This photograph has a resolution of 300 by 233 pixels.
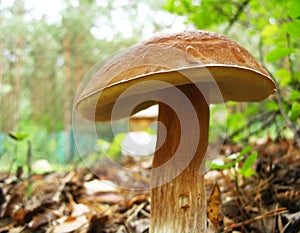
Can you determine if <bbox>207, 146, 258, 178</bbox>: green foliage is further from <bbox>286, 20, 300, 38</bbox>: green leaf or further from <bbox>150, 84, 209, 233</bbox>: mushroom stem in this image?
<bbox>286, 20, 300, 38</bbox>: green leaf

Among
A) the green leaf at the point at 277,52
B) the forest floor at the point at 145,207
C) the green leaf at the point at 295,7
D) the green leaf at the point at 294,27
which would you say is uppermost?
the green leaf at the point at 295,7

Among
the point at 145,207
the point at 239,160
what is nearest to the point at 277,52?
the point at 239,160

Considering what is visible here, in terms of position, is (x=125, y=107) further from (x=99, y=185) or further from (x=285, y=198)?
(x=99, y=185)

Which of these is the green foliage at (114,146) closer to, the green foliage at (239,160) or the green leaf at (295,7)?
the green foliage at (239,160)

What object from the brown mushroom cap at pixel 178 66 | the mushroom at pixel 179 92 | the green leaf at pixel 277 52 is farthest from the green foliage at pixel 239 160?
the green leaf at pixel 277 52

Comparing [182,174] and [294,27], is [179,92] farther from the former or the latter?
[294,27]
